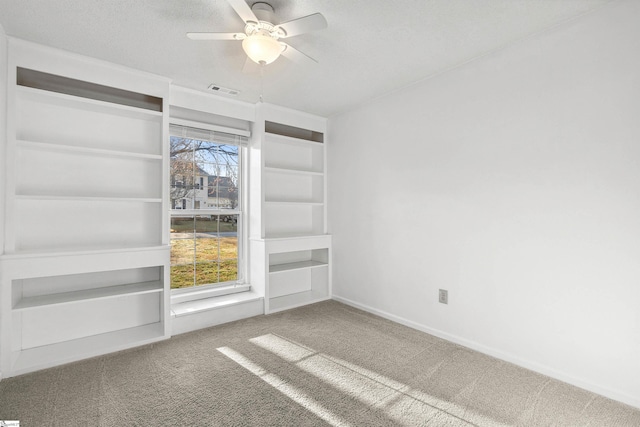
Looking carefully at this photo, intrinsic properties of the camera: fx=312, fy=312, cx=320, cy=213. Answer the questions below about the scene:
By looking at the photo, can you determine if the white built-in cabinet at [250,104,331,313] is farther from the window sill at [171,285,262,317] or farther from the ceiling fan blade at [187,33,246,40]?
the ceiling fan blade at [187,33,246,40]

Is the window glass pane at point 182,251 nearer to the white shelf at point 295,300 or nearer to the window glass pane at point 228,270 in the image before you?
the window glass pane at point 228,270

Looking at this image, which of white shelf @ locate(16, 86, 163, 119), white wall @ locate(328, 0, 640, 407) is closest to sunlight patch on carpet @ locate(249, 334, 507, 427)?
white wall @ locate(328, 0, 640, 407)

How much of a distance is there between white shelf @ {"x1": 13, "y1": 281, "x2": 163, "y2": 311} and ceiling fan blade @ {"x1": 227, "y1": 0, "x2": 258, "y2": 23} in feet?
7.86

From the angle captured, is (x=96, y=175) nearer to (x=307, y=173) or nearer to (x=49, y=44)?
(x=49, y=44)

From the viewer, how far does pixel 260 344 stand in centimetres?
284

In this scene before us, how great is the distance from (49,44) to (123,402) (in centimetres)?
272

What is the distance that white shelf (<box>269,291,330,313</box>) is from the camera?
150 inches

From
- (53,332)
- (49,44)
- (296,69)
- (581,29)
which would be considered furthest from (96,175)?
(581,29)

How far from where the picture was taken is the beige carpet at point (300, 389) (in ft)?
6.04

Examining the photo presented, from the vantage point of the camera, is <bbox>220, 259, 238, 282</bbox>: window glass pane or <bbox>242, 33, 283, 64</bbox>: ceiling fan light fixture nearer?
<bbox>242, 33, 283, 64</bbox>: ceiling fan light fixture

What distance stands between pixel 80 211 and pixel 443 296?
343 centimetres

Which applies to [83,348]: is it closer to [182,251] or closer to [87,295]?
[87,295]

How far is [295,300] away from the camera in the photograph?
403 cm

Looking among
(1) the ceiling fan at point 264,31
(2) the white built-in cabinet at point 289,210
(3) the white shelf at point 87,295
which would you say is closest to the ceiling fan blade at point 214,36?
(1) the ceiling fan at point 264,31
